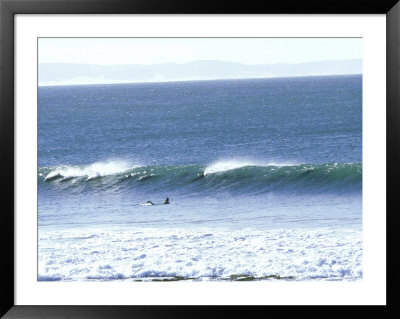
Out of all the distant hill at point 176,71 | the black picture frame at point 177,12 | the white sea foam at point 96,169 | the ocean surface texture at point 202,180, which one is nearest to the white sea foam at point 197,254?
the ocean surface texture at point 202,180

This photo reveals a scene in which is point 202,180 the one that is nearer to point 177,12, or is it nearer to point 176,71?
point 176,71

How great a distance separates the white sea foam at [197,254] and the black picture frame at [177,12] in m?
0.17

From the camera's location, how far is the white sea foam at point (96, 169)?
328cm

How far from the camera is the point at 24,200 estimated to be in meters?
2.76

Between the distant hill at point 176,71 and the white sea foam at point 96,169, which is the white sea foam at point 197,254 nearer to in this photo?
the white sea foam at point 96,169

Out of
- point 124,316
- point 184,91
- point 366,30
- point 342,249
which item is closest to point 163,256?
point 124,316

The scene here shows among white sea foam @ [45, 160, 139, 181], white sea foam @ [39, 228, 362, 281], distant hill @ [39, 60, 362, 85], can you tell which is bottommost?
white sea foam @ [39, 228, 362, 281]

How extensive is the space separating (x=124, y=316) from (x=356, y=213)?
1213mm

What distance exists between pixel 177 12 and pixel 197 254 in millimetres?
1170

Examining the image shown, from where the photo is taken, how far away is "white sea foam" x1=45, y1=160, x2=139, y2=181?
129 inches

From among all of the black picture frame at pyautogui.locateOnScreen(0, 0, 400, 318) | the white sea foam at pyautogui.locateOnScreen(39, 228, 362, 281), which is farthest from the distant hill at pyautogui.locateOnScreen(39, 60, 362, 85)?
the white sea foam at pyautogui.locateOnScreen(39, 228, 362, 281)

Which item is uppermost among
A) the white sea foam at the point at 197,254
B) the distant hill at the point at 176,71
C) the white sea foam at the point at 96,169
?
the distant hill at the point at 176,71

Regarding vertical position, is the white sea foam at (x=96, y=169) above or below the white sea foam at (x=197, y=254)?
above

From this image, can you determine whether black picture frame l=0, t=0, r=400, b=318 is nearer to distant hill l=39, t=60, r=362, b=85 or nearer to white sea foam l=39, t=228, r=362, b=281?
white sea foam l=39, t=228, r=362, b=281
